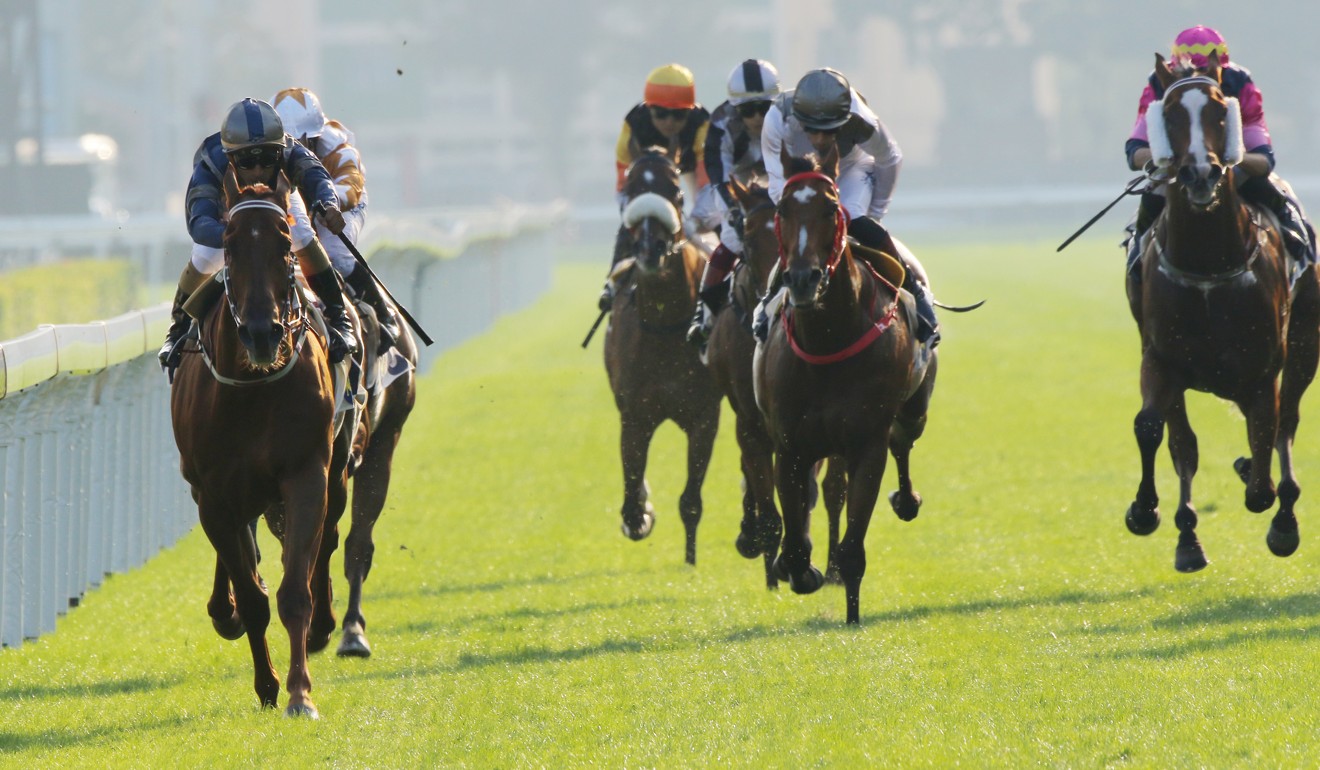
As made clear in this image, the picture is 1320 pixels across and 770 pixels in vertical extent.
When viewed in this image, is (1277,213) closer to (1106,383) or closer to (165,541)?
(165,541)

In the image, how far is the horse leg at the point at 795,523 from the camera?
8.51m

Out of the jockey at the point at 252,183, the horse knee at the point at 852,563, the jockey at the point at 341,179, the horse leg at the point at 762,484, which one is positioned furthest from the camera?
the horse leg at the point at 762,484

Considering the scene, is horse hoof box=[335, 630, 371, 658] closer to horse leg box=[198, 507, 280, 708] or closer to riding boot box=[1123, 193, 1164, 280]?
horse leg box=[198, 507, 280, 708]

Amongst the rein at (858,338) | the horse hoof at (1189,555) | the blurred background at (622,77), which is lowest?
the blurred background at (622,77)

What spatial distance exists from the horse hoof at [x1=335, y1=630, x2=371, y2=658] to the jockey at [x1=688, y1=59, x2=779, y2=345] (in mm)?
→ 2341

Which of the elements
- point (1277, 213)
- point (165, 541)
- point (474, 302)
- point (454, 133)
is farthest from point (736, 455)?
point (454, 133)

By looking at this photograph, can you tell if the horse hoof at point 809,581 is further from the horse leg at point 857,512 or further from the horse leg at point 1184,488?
the horse leg at point 1184,488

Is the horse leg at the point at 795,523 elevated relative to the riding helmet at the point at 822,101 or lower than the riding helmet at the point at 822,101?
lower

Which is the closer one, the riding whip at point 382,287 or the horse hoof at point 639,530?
the riding whip at point 382,287

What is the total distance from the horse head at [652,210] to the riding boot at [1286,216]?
8.61ft

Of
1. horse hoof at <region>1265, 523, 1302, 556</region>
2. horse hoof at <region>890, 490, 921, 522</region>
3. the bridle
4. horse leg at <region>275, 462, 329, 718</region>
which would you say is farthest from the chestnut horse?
horse hoof at <region>1265, 523, 1302, 556</region>

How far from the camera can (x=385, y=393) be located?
8.94 meters

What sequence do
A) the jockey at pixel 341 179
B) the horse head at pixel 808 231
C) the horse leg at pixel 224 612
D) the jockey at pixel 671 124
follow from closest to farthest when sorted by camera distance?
the horse head at pixel 808 231 < the horse leg at pixel 224 612 < the jockey at pixel 341 179 < the jockey at pixel 671 124

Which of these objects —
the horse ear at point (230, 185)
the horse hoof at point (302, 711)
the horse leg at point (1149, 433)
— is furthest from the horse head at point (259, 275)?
the horse leg at point (1149, 433)
